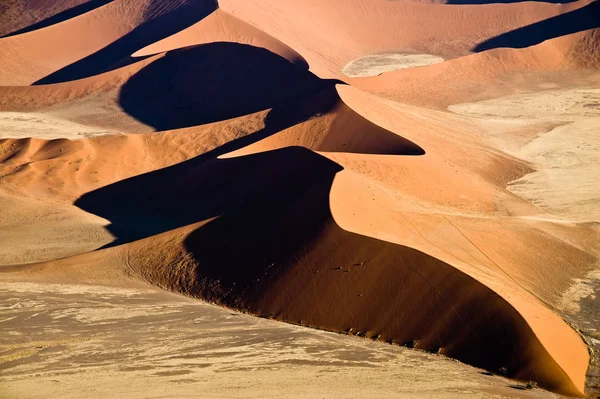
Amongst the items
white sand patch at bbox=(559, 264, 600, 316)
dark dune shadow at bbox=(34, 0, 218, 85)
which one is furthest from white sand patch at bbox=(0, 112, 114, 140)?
white sand patch at bbox=(559, 264, 600, 316)

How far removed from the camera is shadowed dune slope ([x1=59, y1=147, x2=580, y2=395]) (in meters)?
17.5

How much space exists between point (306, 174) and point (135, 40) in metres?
38.9

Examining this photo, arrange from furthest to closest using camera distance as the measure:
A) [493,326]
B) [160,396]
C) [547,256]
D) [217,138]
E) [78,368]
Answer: [217,138]
[547,256]
[493,326]
[78,368]
[160,396]

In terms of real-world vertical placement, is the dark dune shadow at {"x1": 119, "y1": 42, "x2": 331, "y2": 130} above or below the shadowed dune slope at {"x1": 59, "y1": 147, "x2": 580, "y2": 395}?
above

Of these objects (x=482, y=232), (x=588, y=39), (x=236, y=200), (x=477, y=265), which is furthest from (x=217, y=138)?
(x=588, y=39)

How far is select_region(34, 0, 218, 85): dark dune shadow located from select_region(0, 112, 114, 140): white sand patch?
9931mm


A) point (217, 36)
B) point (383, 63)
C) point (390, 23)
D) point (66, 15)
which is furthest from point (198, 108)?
point (66, 15)

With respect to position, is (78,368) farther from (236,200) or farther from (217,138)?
(217,138)

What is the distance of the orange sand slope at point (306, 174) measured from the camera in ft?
64.1

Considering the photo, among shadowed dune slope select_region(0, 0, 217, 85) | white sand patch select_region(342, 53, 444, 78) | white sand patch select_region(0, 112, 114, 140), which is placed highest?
shadowed dune slope select_region(0, 0, 217, 85)

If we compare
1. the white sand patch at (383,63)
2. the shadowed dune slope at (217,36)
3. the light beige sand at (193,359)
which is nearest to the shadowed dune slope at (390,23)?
the white sand patch at (383,63)

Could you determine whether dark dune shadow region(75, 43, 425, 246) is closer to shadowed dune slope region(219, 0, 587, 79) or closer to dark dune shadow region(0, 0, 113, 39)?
shadowed dune slope region(219, 0, 587, 79)

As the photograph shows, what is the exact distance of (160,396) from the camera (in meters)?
14.9

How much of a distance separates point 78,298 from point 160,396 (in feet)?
23.7
